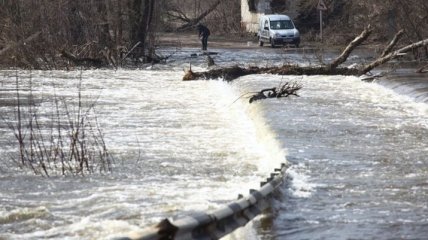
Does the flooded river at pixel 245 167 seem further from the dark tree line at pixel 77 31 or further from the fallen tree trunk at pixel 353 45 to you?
the dark tree line at pixel 77 31

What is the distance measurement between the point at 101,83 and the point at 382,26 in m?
20.0

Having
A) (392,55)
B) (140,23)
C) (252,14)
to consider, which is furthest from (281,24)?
(392,55)

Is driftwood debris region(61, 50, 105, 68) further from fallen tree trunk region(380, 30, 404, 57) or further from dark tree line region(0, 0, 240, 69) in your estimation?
fallen tree trunk region(380, 30, 404, 57)

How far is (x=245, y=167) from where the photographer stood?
1304 centimetres

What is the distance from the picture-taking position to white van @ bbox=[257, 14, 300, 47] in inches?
1935

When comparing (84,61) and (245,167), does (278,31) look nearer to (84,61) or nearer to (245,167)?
(84,61)

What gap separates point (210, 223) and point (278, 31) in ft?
142

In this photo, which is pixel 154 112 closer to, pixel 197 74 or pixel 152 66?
pixel 197 74

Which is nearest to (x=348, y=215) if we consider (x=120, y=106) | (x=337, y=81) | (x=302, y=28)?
(x=120, y=106)

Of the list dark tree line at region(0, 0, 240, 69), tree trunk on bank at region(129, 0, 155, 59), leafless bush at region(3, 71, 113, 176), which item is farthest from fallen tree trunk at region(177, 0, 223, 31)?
leafless bush at region(3, 71, 113, 176)

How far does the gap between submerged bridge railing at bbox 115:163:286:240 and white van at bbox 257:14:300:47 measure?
40592mm

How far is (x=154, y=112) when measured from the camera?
1998 cm

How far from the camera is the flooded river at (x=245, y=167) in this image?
9594mm

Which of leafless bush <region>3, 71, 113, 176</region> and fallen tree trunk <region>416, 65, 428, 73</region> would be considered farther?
fallen tree trunk <region>416, 65, 428, 73</region>
